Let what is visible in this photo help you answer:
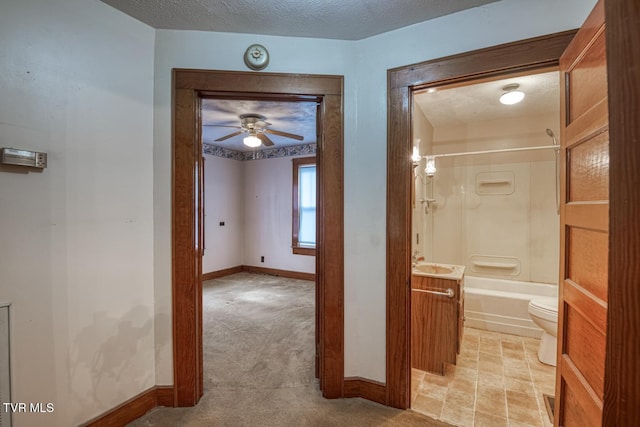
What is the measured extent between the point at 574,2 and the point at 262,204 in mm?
4996

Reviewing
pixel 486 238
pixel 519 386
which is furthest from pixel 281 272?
pixel 519 386

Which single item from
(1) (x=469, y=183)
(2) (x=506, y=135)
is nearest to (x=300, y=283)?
(1) (x=469, y=183)

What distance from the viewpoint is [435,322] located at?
2246 millimetres

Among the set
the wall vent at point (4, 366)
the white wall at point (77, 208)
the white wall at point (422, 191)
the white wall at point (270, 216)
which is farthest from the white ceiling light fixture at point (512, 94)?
the wall vent at point (4, 366)

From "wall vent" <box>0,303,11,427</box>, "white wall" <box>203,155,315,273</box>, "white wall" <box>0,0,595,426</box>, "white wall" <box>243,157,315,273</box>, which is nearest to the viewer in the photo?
"wall vent" <box>0,303,11,427</box>

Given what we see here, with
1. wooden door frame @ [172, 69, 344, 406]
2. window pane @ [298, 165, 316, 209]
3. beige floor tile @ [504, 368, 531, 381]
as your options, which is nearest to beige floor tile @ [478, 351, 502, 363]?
beige floor tile @ [504, 368, 531, 381]

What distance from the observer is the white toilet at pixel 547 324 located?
2279mm

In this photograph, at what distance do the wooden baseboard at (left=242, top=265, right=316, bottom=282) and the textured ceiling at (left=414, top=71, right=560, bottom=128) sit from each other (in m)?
3.26

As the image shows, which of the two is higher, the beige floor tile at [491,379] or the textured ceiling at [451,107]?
the textured ceiling at [451,107]

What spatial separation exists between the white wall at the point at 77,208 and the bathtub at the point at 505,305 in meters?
3.16

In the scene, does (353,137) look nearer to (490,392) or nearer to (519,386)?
(490,392)

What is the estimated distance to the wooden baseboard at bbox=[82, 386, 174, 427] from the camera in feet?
5.15

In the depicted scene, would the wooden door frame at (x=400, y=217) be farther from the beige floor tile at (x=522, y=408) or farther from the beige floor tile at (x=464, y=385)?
the beige floor tile at (x=522, y=408)

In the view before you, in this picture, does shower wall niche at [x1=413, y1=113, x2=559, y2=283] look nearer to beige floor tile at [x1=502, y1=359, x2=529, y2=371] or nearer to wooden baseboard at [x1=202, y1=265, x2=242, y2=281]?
beige floor tile at [x1=502, y1=359, x2=529, y2=371]
